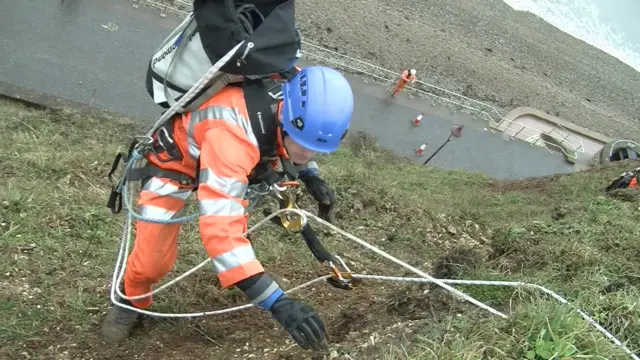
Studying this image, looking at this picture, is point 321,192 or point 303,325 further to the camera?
point 321,192

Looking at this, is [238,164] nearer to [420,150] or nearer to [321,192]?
[321,192]

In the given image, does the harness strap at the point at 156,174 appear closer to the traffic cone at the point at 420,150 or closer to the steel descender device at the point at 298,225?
the steel descender device at the point at 298,225

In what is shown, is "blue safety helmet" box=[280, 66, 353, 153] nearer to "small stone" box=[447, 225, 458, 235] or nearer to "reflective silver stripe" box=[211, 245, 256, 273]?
"reflective silver stripe" box=[211, 245, 256, 273]

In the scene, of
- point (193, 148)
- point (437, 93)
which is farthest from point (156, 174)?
point (437, 93)

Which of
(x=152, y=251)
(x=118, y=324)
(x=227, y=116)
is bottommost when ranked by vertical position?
(x=118, y=324)

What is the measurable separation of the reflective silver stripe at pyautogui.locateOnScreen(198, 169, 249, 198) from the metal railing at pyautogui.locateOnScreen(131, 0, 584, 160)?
13.1 metres

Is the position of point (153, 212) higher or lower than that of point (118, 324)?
higher

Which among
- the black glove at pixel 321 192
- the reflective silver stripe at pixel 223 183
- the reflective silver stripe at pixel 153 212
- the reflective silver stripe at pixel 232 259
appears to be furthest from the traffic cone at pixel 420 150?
the reflective silver stripe at pixel 232 259

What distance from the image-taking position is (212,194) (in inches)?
122

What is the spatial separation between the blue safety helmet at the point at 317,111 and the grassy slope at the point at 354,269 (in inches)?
45.7

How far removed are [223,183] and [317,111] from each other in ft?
2.02

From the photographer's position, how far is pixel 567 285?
377 centimetres

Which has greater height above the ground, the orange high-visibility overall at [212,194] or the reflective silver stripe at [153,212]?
the orange high-visibility overall at [212,194]

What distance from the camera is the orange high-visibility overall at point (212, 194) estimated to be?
305cm
